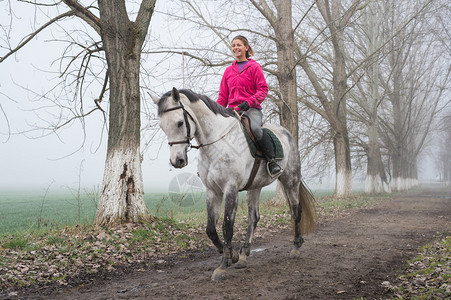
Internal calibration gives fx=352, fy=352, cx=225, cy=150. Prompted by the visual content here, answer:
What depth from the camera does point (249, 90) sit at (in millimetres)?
6031

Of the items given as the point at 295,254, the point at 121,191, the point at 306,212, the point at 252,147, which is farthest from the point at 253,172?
the point at 121,191

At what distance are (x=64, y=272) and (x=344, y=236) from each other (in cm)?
649

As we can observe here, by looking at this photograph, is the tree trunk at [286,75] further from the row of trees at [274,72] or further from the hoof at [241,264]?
the hoof at [241,264]

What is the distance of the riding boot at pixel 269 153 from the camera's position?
5.86 metres

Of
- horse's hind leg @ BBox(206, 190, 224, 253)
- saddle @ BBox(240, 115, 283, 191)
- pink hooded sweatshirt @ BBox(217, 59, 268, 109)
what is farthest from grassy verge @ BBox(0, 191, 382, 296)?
pink hooded sweatshirt @ BBox(217, 59, 268, 109)

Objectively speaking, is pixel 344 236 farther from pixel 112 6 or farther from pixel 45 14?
pixel 45 14

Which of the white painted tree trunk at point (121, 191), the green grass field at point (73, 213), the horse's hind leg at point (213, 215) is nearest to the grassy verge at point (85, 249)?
the white painted tree trunk at point (121, 191)

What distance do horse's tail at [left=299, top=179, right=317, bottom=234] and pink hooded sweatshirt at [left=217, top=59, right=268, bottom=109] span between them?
2.36 m

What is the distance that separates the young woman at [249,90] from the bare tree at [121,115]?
3104 millimetres

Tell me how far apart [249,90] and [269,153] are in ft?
3.72

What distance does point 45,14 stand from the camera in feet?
28.5

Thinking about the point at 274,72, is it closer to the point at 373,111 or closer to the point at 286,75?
the point at 286,75

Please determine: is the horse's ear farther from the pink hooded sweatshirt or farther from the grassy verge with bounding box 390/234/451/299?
the grassy verge with bounding box 390/234/451/299

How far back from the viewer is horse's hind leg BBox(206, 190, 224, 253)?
5.20 metres
